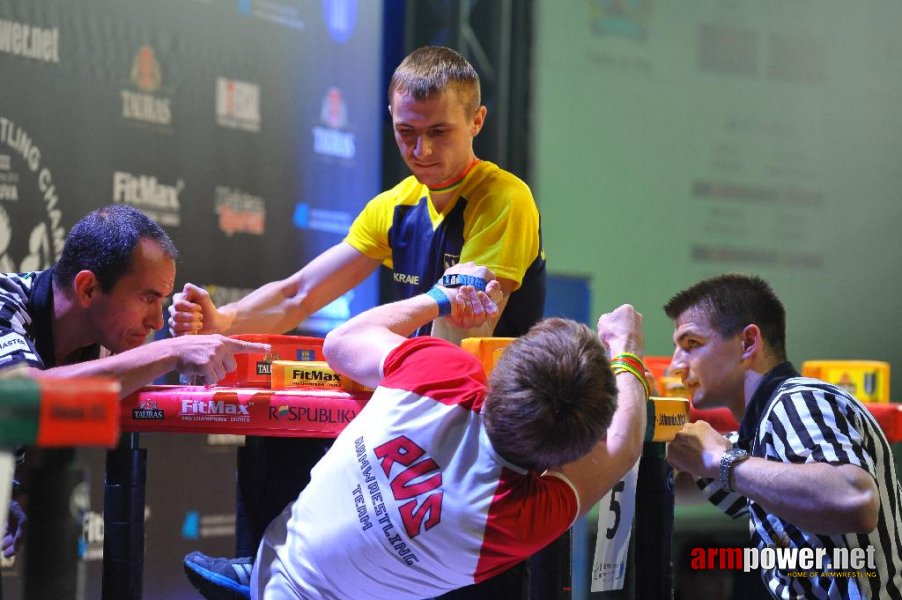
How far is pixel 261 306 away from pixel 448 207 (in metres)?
0.72

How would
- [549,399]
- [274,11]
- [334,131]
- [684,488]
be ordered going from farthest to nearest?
[334,131] → [274,11] → [684,488] → [549,399]

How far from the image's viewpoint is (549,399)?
6.30 feet

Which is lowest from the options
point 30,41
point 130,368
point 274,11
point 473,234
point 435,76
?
point 130,368

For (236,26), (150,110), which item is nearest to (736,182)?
(236,26)

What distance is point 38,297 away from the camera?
2664mm

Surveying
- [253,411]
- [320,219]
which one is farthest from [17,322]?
[320,219]

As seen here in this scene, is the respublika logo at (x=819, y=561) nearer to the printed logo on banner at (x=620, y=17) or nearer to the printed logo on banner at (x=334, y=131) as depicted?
the printed logo on banner at (x=334, y=131)

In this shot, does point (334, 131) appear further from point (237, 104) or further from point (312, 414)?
point (312, 414)

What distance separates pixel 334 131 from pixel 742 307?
2893mm

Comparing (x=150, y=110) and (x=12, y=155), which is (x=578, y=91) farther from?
(x=12, y=155)

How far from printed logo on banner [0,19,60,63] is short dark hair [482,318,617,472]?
9.22 ft

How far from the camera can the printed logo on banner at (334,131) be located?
5188mm

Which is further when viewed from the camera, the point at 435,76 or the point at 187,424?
the point at 435,76

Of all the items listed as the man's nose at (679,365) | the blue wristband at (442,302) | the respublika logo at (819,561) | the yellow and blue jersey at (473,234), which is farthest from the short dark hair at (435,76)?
the respublika logo at (819,561)
